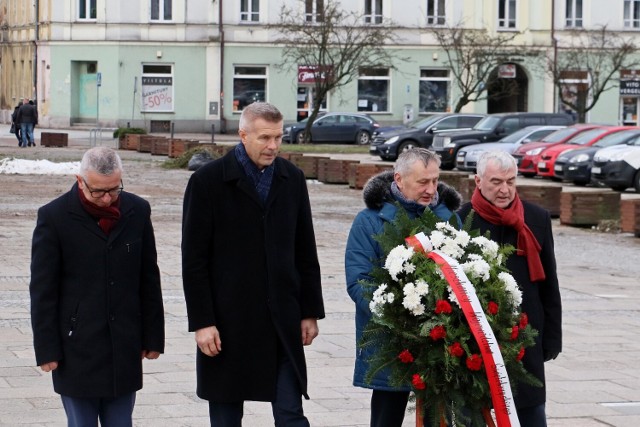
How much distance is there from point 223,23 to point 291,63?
3477mm

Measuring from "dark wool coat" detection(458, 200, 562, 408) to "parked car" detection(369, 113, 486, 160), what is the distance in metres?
35.8

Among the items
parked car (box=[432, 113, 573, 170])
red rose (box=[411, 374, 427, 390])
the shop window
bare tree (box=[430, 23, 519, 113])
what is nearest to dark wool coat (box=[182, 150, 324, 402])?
red rose (box=[411, 374, 427, 390])

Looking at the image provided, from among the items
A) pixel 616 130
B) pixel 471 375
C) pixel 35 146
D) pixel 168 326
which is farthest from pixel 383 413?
pixel 35 146

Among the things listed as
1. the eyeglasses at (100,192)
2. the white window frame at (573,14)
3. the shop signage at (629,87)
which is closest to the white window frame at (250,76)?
the white window frame at (573,14)

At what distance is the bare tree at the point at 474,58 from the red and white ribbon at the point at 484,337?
52602 millimetres

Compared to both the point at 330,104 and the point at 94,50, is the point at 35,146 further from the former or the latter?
the point at 330,104

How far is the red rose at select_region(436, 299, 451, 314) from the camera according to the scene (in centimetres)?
597

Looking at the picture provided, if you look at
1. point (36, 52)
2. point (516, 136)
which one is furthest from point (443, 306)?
point (36, 52)

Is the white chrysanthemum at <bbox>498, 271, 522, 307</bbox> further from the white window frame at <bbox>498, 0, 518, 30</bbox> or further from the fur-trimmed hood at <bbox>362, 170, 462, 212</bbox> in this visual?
the white window frame at <bbox>498, 0, 518, 30</bbox>

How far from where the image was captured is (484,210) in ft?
22.7

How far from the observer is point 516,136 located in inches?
1556

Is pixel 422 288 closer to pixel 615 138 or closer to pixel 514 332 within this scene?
pixel 514 332

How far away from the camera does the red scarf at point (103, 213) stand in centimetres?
631

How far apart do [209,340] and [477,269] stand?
4.22ft
